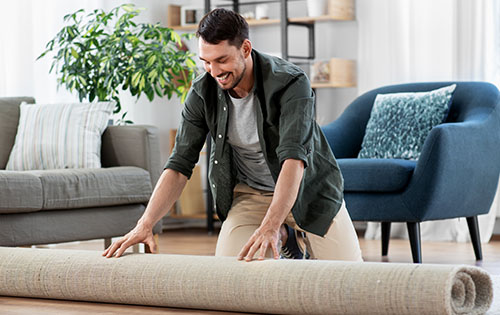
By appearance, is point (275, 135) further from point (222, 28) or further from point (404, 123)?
point (404, 123)

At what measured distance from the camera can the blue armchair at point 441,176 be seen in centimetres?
332

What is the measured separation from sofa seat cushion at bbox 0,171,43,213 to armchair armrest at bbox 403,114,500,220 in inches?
55.2

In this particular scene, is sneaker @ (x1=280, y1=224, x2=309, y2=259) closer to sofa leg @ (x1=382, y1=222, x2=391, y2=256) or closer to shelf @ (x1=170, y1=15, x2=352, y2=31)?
sofa leg @ (x1=382, y1=222, x2=391, y2=256)

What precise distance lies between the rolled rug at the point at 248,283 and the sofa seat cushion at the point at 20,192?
0.91 meters

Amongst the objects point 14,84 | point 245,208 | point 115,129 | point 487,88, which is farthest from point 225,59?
point 14,84

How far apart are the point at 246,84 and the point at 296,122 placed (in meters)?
0.21

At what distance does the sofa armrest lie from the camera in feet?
12.0

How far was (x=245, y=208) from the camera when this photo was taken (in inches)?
93.2

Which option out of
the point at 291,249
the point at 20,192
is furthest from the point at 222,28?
the point at 20,192

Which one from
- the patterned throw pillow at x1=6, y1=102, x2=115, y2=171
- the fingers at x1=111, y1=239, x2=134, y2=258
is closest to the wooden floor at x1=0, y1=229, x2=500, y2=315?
the fingers at x1=111, y1=239, x2=134, y2=258

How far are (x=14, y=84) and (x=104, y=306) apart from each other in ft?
9.66

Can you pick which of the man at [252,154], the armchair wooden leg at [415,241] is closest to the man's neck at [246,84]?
the man at [252,154]

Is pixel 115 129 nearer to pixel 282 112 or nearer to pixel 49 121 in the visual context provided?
pixel 49 121

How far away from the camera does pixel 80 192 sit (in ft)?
10.9
